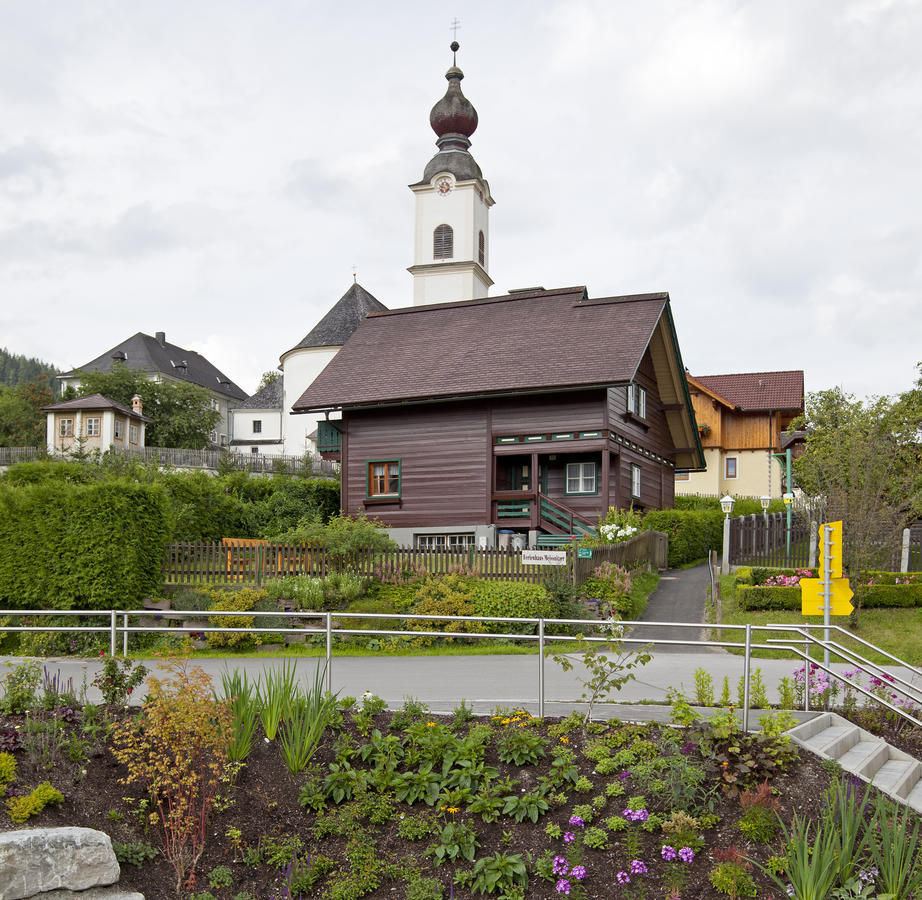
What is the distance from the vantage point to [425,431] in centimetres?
2945

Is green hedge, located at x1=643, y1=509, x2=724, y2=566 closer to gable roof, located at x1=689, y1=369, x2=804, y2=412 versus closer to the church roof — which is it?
gable roof, located at x1=689, y1=369, x2=804, y2=412

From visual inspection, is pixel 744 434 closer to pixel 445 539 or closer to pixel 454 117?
pixel 454 117

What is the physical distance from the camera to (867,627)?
17922 millimetres

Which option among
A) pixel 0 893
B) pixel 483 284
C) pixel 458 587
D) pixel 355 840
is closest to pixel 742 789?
pixel 355 840

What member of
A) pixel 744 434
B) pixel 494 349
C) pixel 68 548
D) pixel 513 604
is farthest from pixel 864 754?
pixel 744 434

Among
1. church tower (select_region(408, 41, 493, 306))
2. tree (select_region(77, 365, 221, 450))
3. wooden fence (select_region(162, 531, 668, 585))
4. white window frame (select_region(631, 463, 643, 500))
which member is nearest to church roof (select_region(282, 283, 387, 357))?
church tower (select_region(408, 41, 493, 306))

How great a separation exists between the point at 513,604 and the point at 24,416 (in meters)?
61.2

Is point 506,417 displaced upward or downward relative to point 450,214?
downward

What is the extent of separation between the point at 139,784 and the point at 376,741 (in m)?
2.03

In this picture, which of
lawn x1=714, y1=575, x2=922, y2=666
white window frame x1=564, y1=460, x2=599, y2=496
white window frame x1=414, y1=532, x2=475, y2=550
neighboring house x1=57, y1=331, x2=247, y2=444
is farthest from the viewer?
neighboring house x1=57, y1=331, x2=247, y2=444

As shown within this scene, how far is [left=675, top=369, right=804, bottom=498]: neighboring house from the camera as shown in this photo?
5428 centimetres

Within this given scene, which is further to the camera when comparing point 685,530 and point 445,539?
point 685,530

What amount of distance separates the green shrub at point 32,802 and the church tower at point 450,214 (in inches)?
2101

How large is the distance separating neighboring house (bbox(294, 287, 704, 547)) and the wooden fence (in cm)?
819
